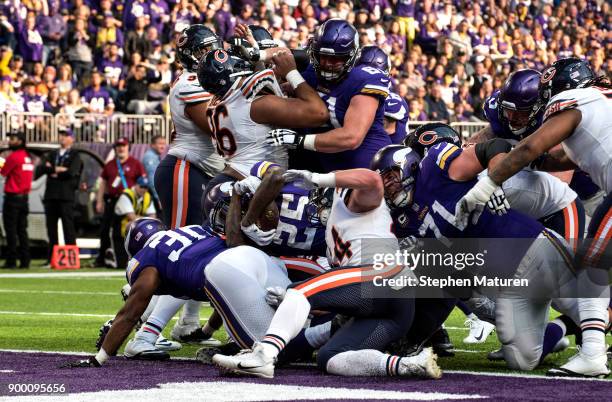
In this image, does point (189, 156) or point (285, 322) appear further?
point (189, 156)

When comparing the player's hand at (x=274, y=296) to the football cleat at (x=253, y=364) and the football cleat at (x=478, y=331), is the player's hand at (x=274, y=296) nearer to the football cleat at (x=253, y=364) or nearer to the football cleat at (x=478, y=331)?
the football cleat at (x=253, y=364)

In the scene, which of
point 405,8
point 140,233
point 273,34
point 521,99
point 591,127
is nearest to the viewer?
point 591,127

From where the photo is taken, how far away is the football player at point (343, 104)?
6516mm

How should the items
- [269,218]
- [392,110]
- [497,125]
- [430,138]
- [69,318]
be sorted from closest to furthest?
[269,218] < [430,138] < [497,125] < [392,110] < [69,318]

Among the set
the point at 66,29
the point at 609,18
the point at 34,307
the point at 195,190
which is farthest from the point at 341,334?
the point at 609,18

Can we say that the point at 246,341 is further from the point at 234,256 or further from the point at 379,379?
the point at 379,379

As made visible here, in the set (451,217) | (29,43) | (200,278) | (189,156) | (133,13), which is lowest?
(29,43)

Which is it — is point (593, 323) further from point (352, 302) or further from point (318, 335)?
point (318, 335)

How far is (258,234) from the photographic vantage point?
20.9 feet

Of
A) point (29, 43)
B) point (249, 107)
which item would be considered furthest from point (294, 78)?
point (29, 43)

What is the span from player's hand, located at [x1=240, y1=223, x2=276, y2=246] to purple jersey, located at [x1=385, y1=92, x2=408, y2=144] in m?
1.66

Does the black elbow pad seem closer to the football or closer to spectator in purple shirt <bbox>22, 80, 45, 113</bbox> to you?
the football

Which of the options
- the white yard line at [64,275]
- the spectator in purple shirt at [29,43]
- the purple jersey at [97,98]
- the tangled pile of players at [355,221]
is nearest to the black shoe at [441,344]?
the tangled pile of players at [355,221]

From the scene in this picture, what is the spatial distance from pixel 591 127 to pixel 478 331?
2.10 m
